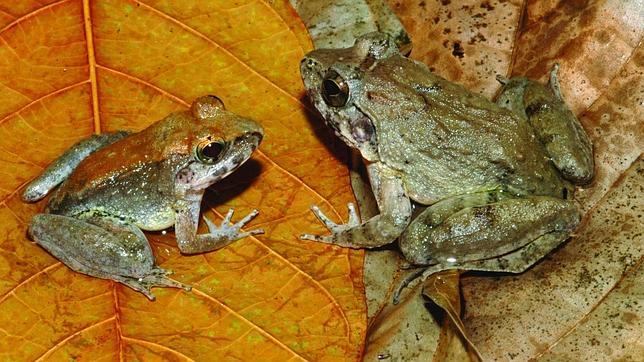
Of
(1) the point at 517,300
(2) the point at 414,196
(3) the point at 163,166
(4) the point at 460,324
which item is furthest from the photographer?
(2) the point at 414,196

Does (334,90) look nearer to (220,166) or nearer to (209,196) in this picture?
(220,166)

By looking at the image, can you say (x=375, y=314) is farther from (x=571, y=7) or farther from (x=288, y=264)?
(x=571, y=7)

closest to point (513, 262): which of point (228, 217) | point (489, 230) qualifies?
point (489, 230)

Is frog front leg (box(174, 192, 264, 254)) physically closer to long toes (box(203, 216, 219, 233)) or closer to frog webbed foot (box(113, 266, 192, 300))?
long toes (box(203, 216, 219, 233))

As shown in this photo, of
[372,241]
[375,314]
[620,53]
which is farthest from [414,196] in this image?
[620,53]

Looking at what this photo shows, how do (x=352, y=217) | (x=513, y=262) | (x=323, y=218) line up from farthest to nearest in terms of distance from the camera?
(x=352, y=217)
(x=323, y=218)
(x=513, y=262)

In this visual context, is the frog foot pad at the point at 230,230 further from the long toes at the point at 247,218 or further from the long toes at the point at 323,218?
the long toes at the point at 323,218

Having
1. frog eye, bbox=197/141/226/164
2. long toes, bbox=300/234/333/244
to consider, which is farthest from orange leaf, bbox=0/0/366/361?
frog eye, bbox=197/141/226/164
